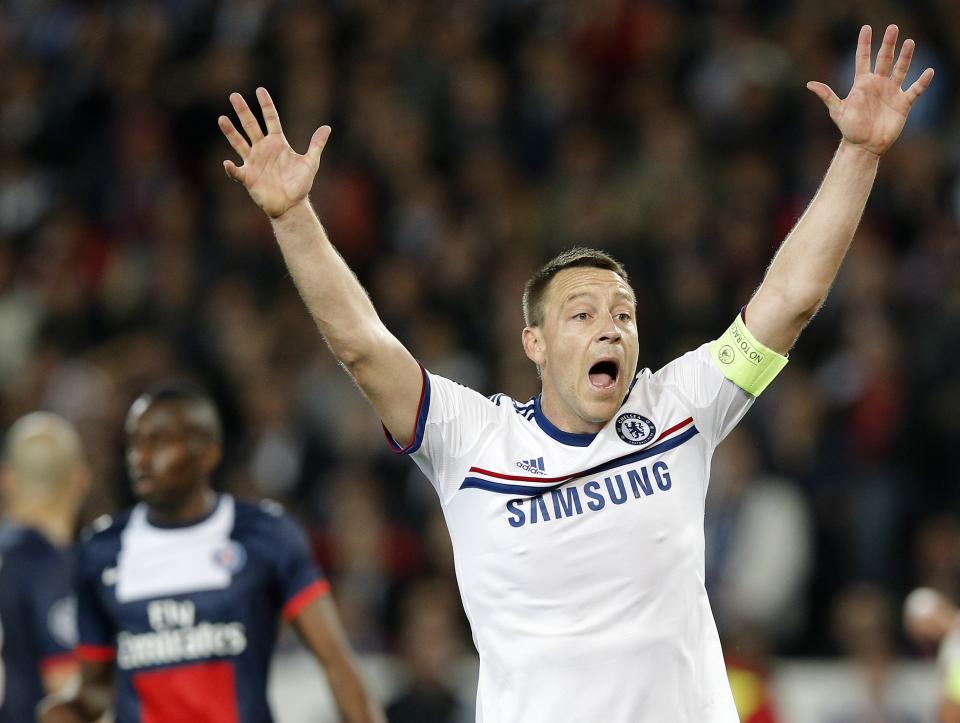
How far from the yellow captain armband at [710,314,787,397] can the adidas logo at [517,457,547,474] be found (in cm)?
56

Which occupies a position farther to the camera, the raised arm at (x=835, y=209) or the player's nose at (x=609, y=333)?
the player's nose at (x=609, y=333)

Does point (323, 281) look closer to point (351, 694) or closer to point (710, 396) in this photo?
point (710, 396)

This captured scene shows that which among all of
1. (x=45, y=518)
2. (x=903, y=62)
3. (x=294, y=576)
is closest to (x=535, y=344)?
(x=903, y=62)

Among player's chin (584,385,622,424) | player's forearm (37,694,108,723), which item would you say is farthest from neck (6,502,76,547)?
player's chin (584,385,622,424)

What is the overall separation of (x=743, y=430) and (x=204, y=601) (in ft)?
15.2

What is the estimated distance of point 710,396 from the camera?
4.34 m

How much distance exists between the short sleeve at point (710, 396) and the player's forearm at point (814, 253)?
167mm

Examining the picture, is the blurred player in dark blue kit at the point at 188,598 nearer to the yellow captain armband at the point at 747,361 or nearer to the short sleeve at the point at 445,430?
the short sleeve at the point at 445,430

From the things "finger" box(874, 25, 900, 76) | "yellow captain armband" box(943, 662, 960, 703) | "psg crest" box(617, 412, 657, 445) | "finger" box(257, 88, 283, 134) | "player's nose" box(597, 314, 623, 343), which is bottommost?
"yellow captain armband" box(943, 662, 960, 703)

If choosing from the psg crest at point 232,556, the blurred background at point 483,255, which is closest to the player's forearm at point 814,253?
the psg crest at point 232,556

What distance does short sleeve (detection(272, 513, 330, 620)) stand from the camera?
5582 mm

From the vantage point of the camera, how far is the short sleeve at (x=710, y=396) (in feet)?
14.2

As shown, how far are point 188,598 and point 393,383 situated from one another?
177cm

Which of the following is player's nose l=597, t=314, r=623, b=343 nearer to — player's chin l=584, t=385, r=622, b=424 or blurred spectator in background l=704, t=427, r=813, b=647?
player's chin l=584, t=385, r=622, b=424
